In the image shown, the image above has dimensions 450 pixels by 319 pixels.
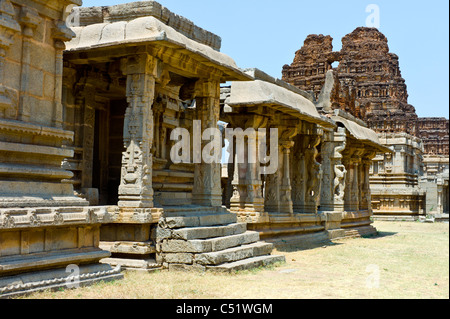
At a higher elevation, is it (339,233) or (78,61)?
(78,61)

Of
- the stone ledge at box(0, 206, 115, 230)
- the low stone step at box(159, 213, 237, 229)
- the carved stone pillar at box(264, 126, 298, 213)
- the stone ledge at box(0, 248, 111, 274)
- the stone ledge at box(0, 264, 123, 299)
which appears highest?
the carved stone pillar at box(264, 126, 298, 213)

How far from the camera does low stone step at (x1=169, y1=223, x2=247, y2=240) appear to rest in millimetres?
8070

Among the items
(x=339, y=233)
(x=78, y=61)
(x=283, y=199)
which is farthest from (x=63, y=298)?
(x=339, y=233)

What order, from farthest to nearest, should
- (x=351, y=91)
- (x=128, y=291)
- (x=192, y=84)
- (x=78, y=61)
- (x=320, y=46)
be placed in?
(x=320, y=46) → (x=351, y=91) → (x=192, y=84) → (x=78, y=61) → (x=128, y=291)

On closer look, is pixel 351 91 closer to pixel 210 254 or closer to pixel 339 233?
pixel 339 233

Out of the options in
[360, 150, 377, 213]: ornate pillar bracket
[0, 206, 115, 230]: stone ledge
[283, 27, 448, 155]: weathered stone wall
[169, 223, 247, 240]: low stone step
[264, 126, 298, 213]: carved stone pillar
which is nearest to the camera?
[0, 206, 115, 230]: stone ledge

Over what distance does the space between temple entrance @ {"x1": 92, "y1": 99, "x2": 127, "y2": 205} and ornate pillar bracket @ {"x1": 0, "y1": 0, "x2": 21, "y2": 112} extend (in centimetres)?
472

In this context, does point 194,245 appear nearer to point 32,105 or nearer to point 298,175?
point 32,105

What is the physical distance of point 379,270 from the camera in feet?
30.5

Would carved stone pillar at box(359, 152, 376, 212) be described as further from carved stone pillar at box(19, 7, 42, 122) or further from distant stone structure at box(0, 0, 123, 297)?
carved stone pillar at box(19, 7, 42, 122)

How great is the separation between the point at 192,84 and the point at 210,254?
3.46m

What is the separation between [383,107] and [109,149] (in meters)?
28.6

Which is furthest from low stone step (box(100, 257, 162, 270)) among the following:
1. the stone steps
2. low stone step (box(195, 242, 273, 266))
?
low stone step (box(195, 242, 273, 266))

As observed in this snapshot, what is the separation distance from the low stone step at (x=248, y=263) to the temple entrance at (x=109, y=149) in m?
3.43
